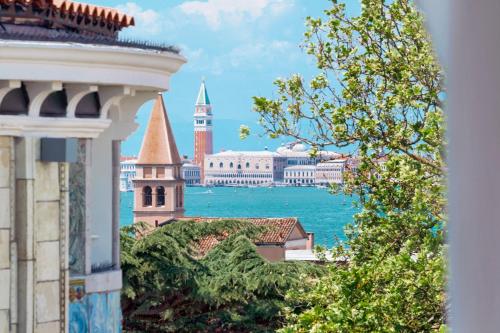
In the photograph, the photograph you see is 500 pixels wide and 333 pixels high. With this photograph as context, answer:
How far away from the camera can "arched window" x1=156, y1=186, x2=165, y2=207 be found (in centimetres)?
8794

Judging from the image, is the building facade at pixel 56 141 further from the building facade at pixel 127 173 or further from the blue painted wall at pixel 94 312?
the building facade at pixel 127 173

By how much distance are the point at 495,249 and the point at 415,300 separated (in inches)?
345

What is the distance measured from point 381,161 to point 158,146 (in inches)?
2914

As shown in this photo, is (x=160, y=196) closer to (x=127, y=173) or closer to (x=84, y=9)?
(x=84, y=9)

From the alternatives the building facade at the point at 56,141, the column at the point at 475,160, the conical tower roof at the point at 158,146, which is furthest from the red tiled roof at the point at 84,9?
the conical tower roof at the point at 158,146

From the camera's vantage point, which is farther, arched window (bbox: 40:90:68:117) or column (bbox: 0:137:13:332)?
arched window (bbox: 40:90:68:117)

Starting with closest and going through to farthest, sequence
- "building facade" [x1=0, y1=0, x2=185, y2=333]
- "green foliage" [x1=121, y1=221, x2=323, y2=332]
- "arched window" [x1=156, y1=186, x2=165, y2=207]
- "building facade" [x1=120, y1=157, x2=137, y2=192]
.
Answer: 1. "building facade" [x1=0, y1=0, x2=185, y2=333]
2. "green foliage" [x1=121, y1=221, x2=323, y2=332]
3. "arched window" [x1=156, y1=186, x2=165, y2=207]
4. "building facade" [x1=120, y1=157, x2=137, y2=192]

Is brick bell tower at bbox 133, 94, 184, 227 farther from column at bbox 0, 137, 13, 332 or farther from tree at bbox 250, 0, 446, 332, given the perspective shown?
column at bbox 0, 137, 13, 332

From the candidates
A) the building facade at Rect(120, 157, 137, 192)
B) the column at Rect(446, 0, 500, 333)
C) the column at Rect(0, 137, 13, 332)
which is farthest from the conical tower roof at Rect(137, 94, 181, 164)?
the building facade at Rect(120, 157, 137, 192)

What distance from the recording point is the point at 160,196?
88875 mm

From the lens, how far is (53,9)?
8.59m

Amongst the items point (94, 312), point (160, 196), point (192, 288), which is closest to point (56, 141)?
point (94, 312)

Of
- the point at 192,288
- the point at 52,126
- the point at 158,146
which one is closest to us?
the point at 52,126

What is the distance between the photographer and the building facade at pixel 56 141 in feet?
26.2
